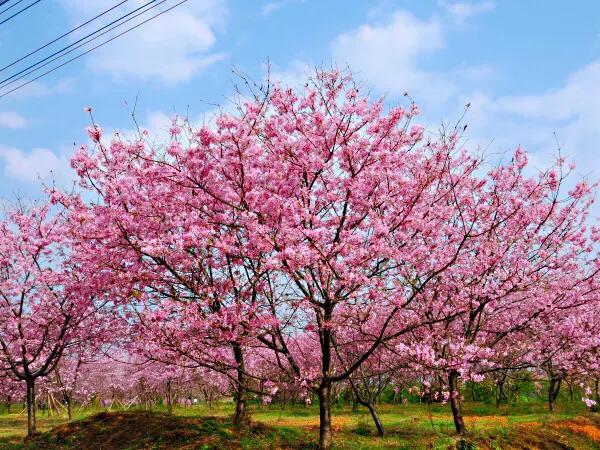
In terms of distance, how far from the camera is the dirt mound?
1122 cm

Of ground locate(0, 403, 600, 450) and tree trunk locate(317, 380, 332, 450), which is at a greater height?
tree trunk locate(317, 380, 332, 450)

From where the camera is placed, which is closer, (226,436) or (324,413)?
(324,413)

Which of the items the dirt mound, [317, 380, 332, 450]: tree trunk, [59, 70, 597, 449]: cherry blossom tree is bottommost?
the dirt mound

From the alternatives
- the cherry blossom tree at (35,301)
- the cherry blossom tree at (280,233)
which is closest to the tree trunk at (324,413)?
the cherry blossom tree at (280,233)

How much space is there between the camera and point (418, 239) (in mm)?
10836

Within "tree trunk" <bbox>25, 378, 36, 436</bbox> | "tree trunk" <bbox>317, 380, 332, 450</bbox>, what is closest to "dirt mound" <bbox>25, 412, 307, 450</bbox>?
"tree trunk" <bbox>317, 380, 332, 450</bbox>

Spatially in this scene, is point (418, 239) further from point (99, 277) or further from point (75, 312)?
point (75, 312)

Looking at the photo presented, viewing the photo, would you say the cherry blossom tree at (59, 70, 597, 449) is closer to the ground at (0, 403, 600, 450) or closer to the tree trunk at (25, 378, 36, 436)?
the ground at (0, 403, 600, 450)

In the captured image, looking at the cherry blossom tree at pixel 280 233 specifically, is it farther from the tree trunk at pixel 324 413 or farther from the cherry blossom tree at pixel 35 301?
the cherry blossom tree at pixel 35 301

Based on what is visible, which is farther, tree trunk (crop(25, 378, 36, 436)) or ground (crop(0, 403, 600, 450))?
tree trunk (crop(25, 378, 36, 436))

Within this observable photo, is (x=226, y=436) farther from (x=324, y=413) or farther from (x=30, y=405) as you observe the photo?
(x=30, y=405)

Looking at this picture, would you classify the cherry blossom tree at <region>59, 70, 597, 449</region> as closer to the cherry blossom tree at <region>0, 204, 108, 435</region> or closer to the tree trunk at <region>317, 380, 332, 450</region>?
the tree trunk at <region>317, 380, 332, 450</region>

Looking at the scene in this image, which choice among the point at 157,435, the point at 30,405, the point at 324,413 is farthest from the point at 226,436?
the point at 30,405

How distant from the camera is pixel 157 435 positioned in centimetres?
1195
